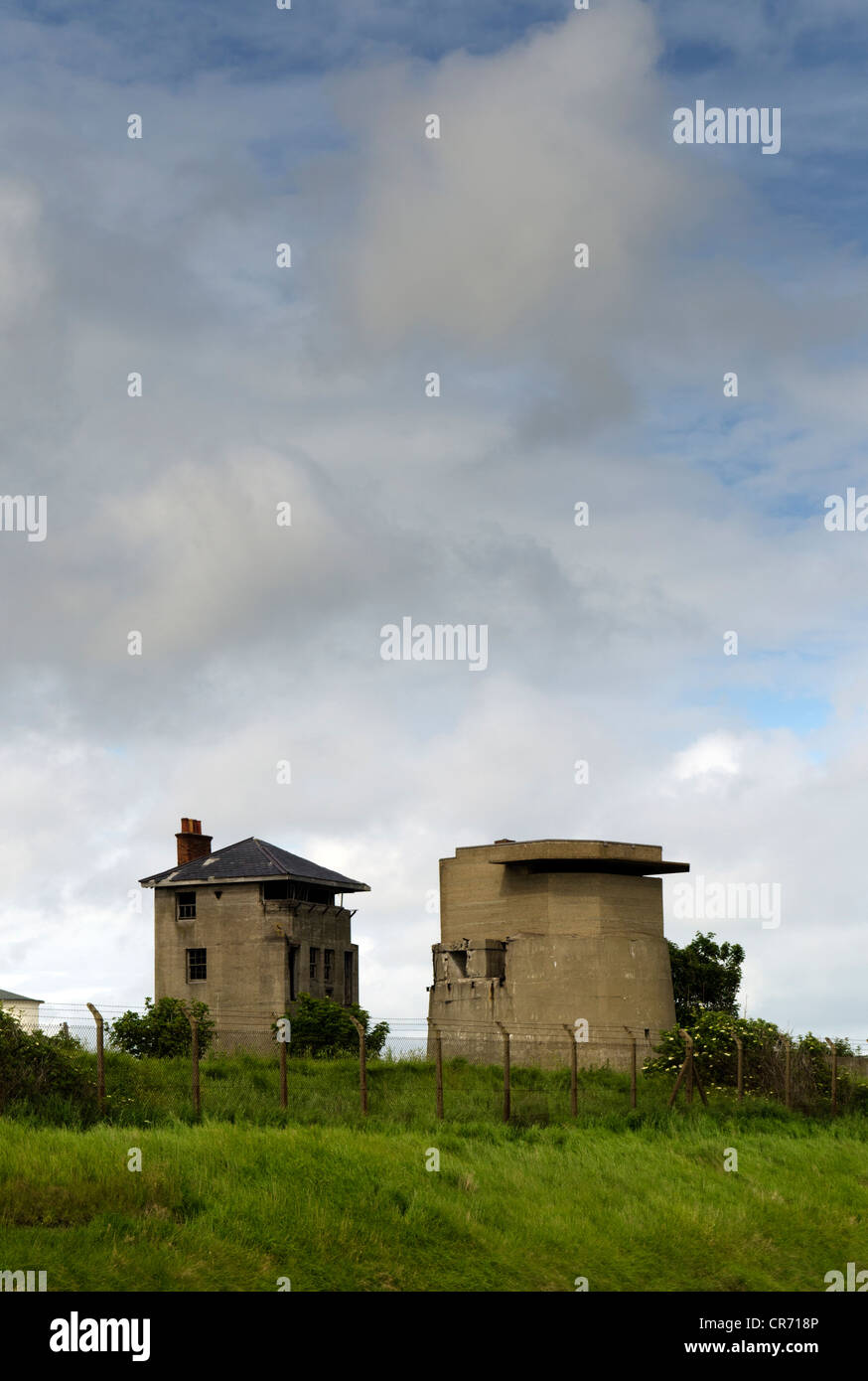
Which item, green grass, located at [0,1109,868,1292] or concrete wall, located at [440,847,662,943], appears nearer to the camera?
green grass, located at [0,1109,868,1292]

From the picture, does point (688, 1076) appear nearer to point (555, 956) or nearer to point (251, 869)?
point (555, 956)

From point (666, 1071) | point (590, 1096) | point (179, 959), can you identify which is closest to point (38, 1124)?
point (590, 1096)

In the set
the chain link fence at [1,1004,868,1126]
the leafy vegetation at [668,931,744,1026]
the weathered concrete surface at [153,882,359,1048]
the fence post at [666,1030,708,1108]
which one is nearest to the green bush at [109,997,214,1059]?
the chain link fence at [1,1004,868,1126]

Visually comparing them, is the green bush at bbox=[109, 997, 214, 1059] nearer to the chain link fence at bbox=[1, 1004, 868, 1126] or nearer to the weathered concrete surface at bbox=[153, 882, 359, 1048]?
the chain link fence at bbox=[1, 1004, 868, 1126]

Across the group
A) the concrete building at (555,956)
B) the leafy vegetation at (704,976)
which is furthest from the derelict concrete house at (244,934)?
the leafy vegetation at (704,976)

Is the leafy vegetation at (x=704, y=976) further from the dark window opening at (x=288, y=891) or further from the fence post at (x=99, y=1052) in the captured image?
the fence post at (x=99, y=1052)

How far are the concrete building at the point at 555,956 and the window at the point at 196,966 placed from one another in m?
9.48

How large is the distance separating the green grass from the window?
29.7m

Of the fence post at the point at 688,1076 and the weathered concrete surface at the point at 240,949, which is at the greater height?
the weathered concrete surface at the point at 240,949

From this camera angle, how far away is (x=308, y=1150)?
73.8 ft

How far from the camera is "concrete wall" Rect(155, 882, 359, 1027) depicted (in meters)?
54.2

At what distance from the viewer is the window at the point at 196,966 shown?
55.5 meters
